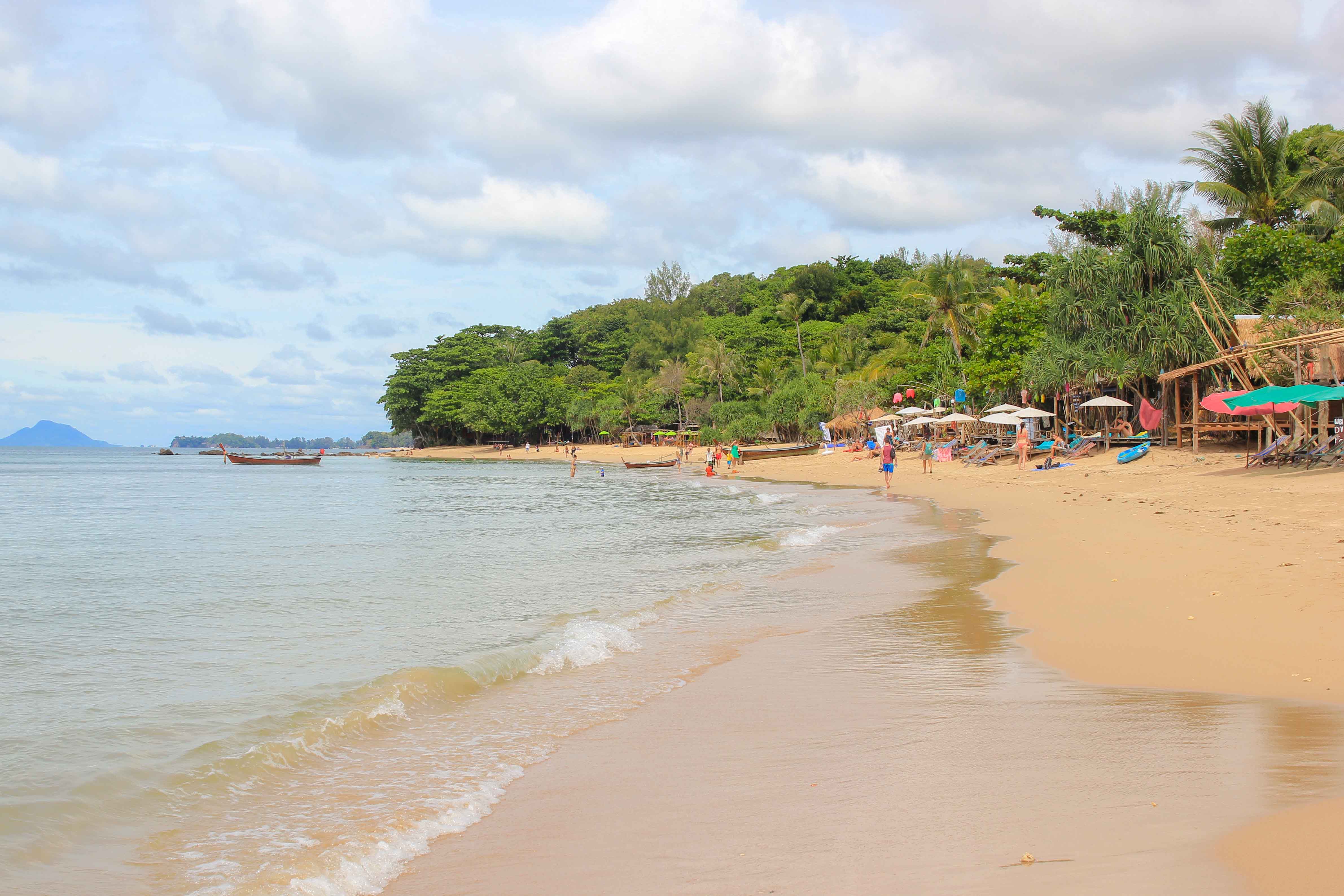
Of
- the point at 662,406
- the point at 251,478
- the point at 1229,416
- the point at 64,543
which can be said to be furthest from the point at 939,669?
the point at 662,406

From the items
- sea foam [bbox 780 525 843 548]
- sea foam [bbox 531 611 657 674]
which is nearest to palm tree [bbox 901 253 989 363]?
sea foam [bbox 780 525 843 548]

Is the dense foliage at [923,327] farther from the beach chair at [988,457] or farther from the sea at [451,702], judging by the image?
the sea at [451,702]

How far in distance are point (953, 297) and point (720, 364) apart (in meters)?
22.6

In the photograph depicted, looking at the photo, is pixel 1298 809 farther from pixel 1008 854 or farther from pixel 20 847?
pixel 20 847

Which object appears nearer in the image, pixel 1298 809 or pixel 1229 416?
pixel 1298 809

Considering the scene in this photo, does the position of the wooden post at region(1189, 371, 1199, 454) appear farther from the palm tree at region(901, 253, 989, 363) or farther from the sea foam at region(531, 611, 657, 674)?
the sea foam at region(531, 611, 657, 674)

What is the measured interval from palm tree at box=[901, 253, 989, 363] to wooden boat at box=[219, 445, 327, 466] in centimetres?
4854

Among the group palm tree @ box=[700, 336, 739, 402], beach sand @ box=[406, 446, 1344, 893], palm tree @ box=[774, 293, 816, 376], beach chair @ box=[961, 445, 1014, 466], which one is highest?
palm tree @ box=[774, 293, 816, 376]

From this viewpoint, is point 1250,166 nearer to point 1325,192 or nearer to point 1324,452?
point 1325,192

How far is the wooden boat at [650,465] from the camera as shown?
157 ft

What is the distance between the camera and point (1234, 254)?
27.6 m

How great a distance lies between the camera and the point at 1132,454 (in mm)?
24312

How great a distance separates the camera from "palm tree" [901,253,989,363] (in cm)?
4041

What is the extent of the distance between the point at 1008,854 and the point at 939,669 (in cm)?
311
